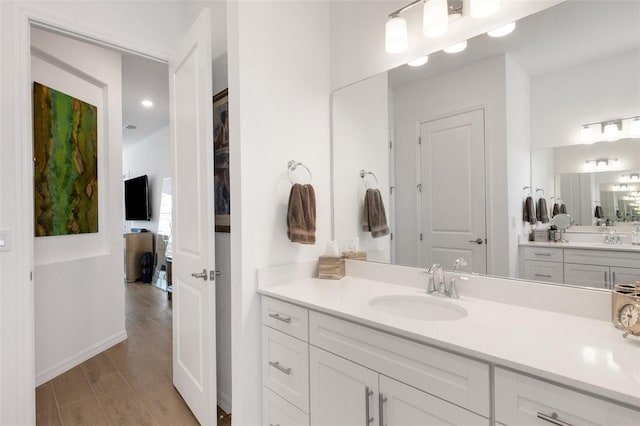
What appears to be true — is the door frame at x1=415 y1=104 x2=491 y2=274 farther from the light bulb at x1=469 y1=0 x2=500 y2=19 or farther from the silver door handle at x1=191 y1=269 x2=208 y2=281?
the silver door handle at x1=191 y1=269 x2=208 y2=281

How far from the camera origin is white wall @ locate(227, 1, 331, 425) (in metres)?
1.58

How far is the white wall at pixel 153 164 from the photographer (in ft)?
18.7

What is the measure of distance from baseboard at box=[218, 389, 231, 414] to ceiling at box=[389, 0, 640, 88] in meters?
2.28

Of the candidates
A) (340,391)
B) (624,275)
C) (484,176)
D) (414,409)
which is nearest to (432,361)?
(414,409)

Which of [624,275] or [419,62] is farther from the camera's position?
[419,62]

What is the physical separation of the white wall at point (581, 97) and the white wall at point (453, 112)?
14 cm

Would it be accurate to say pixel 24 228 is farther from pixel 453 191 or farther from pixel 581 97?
pixel 581 97

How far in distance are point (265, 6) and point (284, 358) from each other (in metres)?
1.76

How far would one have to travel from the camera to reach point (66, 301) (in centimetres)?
260

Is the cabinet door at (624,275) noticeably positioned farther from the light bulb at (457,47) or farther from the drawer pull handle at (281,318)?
the drawer pull handle at (281,318)

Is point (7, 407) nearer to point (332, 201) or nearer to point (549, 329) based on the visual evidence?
point (332, 201)

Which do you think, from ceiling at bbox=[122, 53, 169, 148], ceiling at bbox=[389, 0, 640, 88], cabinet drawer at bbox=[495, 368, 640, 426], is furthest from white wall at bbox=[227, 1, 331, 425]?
ceiling at bbox=[122, 53, 169, 148]

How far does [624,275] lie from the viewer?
1122mm

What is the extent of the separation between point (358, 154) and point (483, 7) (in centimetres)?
91
